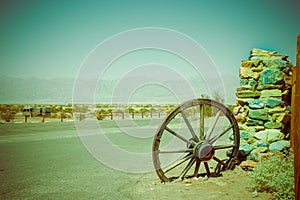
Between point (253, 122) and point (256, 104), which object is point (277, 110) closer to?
point (256, 104)

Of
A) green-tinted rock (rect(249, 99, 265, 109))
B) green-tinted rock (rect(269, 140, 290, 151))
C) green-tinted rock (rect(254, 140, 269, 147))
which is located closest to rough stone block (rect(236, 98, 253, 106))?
green-tinted rock (rect(249, 99, 265, 109))

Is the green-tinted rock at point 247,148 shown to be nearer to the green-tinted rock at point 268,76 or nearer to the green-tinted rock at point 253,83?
the green-tinted rock at point 253,83

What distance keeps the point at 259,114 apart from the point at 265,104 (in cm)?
28

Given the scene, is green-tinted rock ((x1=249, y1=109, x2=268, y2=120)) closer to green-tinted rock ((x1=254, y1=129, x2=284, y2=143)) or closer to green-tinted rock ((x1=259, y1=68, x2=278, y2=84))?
green-tinted rock ((x1=254, y1=129, x2=284, y2=143))

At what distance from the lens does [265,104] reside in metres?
5.36

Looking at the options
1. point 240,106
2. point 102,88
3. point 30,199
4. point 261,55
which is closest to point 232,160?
point 240,106

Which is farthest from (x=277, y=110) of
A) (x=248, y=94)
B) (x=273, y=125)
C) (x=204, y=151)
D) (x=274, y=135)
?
(x=204, y=151)

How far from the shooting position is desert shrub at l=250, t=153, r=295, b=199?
3.51m

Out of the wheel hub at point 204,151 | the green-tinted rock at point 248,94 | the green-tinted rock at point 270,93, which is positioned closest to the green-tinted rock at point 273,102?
the green-tinted rock at point 270,93

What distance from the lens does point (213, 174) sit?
5.10 m

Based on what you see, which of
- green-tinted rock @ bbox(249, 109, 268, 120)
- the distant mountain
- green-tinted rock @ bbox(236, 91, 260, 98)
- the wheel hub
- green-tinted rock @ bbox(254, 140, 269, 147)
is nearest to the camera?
the wheel hub

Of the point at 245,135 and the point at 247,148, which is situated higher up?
the point at 245,135

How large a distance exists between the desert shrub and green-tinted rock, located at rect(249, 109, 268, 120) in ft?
3.52

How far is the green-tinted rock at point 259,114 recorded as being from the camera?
532 cm
